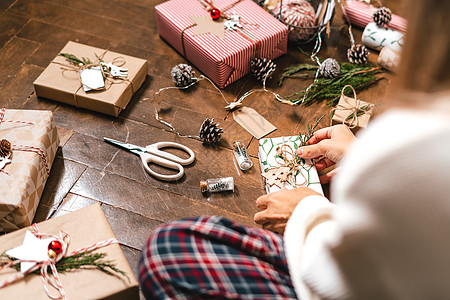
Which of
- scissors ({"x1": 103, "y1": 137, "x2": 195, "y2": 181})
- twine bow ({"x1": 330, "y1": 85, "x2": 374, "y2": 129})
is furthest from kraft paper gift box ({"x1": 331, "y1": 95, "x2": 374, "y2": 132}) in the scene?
scissors ({"x1": 103, "y1": 137, "x2": 195, "y2": 181})

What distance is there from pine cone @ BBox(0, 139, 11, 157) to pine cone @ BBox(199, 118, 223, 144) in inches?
22.6

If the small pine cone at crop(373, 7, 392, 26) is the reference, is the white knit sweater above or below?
above

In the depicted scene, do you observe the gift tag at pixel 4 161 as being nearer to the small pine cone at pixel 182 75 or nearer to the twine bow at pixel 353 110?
the small pine cone at pixel 182 75

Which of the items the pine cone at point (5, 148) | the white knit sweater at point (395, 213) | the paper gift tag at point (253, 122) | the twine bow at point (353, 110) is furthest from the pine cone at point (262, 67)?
the white knit sweater at point (395, 213)

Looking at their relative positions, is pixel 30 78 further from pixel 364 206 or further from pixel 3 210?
pixel 364 206

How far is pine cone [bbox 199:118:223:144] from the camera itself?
1404 millimetres

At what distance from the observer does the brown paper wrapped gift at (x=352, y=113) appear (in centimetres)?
142

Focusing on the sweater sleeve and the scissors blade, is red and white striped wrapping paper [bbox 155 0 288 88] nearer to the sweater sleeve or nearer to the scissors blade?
the scissors blade

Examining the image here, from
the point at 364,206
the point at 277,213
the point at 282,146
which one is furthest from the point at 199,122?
the point at 364,206

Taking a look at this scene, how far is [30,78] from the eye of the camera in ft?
5.32

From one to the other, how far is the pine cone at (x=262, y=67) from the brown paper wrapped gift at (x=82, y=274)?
0.80 m

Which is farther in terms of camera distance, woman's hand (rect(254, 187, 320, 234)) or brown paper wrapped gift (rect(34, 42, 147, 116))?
brown paper wrapped gift (rect(34, 42, 147, 116))

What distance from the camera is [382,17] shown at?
5.63 ft

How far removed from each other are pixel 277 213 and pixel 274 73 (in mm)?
783
